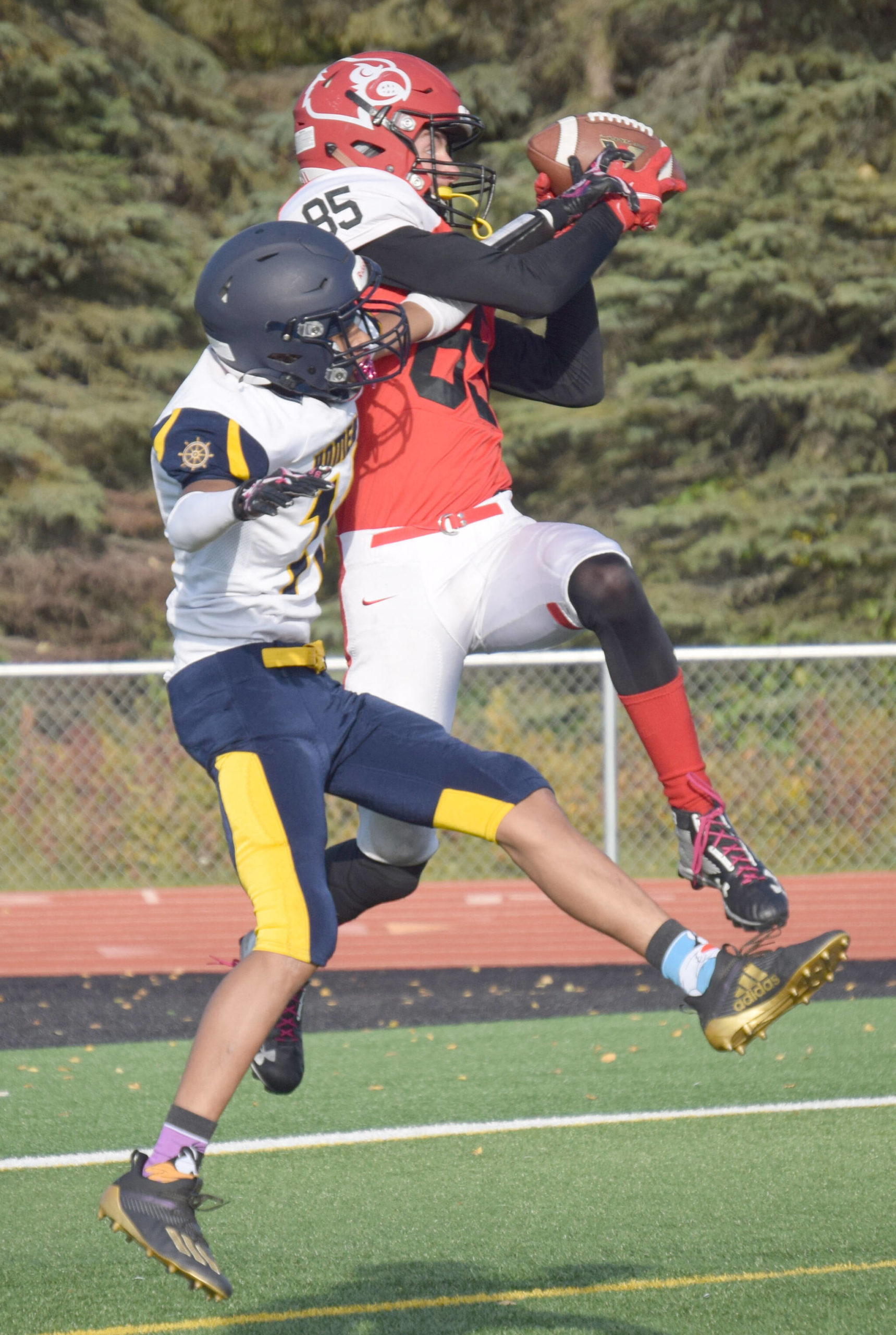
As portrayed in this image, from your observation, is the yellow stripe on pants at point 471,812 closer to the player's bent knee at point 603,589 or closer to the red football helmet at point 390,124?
the player's bent knee at point 603,589

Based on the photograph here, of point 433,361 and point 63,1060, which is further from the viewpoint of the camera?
point 63,1060

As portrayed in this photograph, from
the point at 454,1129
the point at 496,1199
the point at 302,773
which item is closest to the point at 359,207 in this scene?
the point at 302,773

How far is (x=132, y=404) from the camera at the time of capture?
647 inches

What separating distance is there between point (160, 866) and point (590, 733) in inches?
132

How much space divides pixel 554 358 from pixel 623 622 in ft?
3.60

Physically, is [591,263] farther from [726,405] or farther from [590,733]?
[726,405]

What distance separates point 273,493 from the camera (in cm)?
272

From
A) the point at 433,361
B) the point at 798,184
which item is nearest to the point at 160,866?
the point at 433,361

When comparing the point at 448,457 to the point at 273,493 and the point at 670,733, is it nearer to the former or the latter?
the point at 670,733

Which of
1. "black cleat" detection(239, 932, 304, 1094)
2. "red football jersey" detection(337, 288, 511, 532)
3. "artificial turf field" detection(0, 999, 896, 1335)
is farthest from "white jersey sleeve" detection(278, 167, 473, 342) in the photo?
"artificial turf field" detection(0, 999, 896, 1335)

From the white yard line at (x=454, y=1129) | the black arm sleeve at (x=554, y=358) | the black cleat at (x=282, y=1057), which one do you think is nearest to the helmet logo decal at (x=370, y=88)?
the black arm sleeve at (x=554, y=358)

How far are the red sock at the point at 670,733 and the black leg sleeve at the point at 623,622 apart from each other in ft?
0.08

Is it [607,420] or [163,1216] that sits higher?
[163,1216]

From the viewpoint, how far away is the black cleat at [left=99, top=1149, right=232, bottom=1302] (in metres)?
2.64
